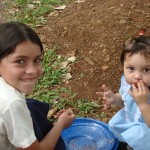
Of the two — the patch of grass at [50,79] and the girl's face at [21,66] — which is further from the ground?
the girl's face at [21,66]

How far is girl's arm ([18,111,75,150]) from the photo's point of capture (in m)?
2.02

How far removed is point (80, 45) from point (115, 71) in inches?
25.5

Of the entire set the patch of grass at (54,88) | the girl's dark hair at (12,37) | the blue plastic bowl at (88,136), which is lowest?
the blue plastic bowl at (88,136)

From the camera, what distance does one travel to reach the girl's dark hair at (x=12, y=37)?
193 cm

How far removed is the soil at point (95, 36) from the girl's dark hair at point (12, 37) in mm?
1405

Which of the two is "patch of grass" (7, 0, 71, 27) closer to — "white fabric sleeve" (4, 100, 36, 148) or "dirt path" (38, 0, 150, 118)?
"dirt path" (38, 0, 150, 118)

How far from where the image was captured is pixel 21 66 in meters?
1.94

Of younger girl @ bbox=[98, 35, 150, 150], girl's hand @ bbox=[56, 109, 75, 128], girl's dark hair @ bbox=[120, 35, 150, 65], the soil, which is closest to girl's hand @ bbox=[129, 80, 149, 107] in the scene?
younger girl @ bbox=[98, 35, 150, 150]

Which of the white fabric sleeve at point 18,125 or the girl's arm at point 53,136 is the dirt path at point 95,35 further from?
the white fabric sleeve at point 18,125

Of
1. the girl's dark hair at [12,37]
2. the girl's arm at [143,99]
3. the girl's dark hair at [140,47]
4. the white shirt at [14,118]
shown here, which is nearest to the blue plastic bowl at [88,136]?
the girl's arm at [143,99]

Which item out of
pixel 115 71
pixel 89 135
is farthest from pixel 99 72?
pixel 89 135

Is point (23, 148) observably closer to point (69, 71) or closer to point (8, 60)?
point (8, 60)

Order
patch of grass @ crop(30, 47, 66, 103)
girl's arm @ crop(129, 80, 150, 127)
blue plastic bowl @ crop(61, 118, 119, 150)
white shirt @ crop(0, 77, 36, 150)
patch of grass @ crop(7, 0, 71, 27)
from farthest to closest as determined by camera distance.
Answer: patch of grass @ crop(7, 0, 71, 27)
patch of grass @ crop(30, 47, 66, 103)
blue plastic bowl @ crop(61, 118, 119, 150)
girl's arm @ crop(129, 80, 150, 127)
white shirt @ crop(0, 77, 36, 150)

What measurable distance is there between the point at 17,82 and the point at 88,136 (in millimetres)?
1189
